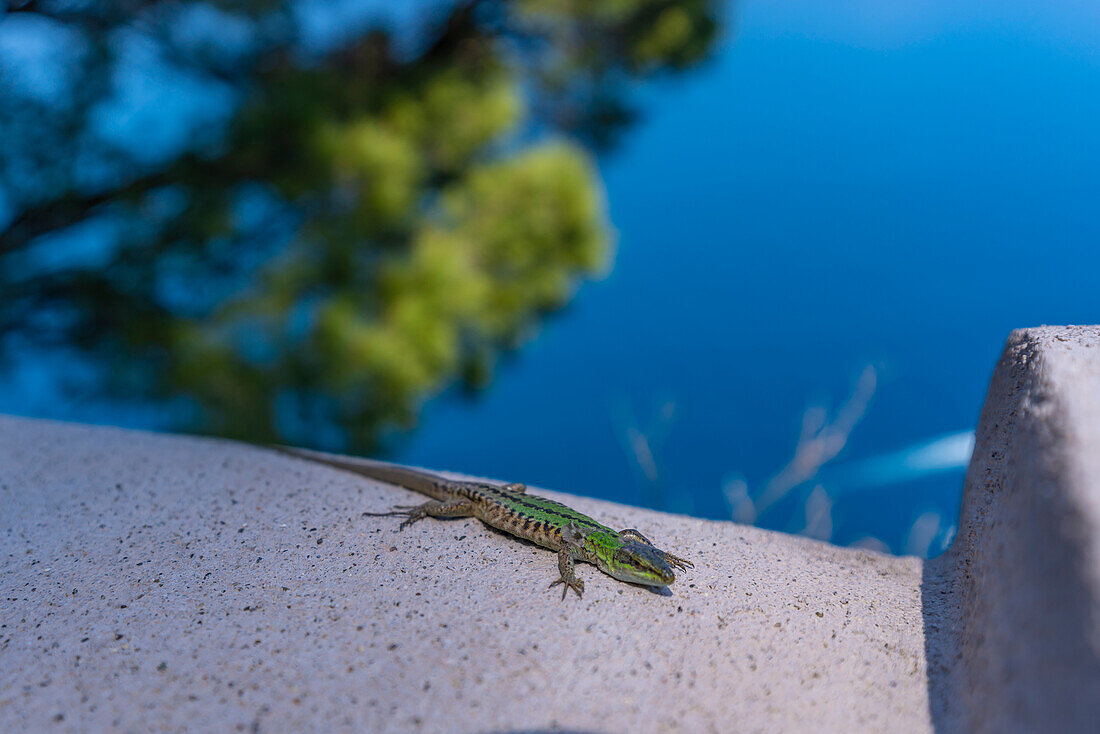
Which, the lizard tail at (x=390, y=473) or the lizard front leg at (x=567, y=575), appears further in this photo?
the lizard tail at (x=390, y=473)

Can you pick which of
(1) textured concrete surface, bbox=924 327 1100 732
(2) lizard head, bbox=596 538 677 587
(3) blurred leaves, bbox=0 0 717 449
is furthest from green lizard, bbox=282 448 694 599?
(3) blurred leaves, bbox=0 0 717 449

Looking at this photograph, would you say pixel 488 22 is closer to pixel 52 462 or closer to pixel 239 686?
pixel 52 462

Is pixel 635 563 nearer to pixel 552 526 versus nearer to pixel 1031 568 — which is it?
pixel 552 526

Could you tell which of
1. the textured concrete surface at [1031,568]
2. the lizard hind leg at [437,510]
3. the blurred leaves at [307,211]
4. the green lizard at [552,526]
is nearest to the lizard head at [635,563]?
the green lizard at [552,526]

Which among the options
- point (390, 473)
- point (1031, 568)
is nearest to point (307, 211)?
point (390, 473)

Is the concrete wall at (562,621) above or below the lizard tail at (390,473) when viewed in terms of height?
below

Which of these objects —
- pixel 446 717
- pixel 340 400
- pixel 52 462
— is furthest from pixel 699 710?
pixel 340 400

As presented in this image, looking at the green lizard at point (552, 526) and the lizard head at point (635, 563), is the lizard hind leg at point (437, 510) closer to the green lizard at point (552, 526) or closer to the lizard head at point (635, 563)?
the green lizard at point (552, 526)
